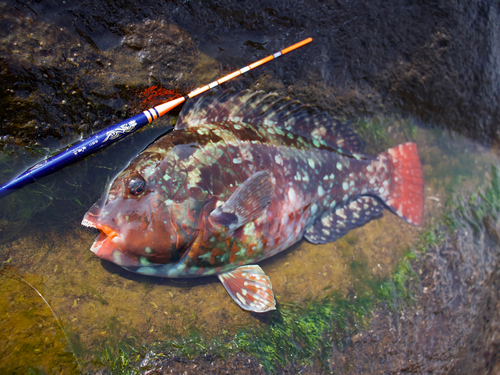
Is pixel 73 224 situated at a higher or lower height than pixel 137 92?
lower

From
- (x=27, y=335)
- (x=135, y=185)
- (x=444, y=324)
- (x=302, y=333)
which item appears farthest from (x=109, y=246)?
Result: (x=444, y=324)

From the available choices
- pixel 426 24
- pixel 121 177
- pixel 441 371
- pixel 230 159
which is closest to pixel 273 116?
pixel 230 159

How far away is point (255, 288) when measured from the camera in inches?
104

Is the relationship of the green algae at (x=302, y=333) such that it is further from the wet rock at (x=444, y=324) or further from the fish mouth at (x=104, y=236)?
the fish mouth at (x=104, y=236)

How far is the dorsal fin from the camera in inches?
106

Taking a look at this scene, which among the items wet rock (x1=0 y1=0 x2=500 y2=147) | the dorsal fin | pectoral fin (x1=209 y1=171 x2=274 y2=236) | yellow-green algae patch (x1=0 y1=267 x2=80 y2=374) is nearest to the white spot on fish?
pectoral fin (x1=209 y1=171 x2=274 y2=236)

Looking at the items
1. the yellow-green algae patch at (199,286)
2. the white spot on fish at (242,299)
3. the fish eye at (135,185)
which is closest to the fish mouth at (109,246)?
→ the yellow-green algae patch at (199,286)

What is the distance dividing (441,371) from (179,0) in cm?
426

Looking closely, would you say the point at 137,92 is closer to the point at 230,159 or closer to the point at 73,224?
the point at 230,159

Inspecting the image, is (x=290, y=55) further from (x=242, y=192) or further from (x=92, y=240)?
(x=92, y=240)

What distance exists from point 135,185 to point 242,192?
0.80 meters

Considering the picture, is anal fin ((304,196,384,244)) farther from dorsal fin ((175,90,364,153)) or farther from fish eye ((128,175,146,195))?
fish eye ((128,175,146,195))

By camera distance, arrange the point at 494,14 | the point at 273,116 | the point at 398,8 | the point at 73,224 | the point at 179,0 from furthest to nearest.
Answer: the point at 494,14
the point at 398,8
the point at 273,116
the point at 179,0
the point at 73,224

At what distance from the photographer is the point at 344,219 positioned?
3.29 m
